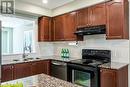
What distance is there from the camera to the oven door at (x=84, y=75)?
2702mm

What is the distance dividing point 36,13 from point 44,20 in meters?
0.38

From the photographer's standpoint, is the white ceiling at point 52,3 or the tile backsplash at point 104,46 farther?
the white ceiling at point 52,3

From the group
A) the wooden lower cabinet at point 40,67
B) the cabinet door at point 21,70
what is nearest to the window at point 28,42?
the wooden lower cabinet at point 40,67

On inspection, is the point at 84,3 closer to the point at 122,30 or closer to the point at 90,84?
the point at 122,30

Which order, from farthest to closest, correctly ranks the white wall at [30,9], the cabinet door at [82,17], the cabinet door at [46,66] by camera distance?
the cabinet door at [46,66]
the white wall at [30,9]
the cabinet door at [82,17]

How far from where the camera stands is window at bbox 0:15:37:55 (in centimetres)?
486

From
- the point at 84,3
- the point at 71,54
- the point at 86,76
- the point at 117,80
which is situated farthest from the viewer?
the point at 71,54

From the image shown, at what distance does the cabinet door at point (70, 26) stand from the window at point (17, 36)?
4.00 feet

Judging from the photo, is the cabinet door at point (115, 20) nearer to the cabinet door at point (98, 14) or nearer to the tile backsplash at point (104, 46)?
the cabinet door at point (98, 14)

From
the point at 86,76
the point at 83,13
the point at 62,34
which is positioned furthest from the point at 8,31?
the point at 86,76

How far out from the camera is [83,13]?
3.46 meters

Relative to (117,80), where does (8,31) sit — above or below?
above

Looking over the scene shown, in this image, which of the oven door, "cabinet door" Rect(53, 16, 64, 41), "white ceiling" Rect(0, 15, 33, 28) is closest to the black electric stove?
the oven door

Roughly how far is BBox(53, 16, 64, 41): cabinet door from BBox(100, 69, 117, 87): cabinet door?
191 cm
